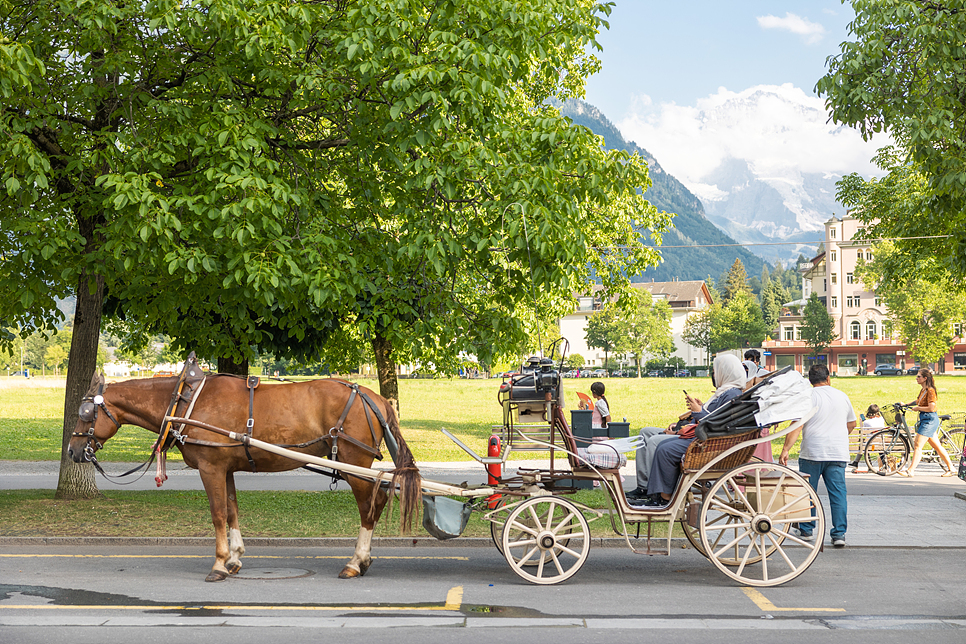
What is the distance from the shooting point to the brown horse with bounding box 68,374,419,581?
8.25 meters

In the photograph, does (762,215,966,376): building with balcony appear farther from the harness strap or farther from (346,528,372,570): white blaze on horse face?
the harness strap

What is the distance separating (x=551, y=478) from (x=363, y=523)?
6.07 ft

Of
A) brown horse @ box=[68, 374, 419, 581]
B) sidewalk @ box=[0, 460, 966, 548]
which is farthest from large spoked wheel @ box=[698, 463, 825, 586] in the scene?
brown horse @ box=[68, 374, 419, 581]

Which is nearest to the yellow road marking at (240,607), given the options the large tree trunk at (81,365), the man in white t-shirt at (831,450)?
the man in white t-shirt at (831,450)

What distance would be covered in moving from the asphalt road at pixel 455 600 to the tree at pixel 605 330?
10382 cm

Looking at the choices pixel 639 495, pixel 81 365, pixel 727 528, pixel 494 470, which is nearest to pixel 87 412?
pixel 494 470

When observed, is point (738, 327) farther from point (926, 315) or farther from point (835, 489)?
point (835, 489)

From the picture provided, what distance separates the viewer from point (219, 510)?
27.0 ft

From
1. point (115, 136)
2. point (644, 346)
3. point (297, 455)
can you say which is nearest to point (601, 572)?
point (297, 455)

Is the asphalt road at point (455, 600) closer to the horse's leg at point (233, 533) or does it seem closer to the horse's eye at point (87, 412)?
the horse's leg at point (233, 533)

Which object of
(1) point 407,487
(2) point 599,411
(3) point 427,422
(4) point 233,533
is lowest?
(3) point 427,422

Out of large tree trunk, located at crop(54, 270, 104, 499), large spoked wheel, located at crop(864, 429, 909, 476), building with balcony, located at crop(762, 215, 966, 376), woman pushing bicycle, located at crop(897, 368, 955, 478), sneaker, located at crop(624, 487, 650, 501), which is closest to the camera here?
sneaker, located at crop(624, 487, 650, 501)

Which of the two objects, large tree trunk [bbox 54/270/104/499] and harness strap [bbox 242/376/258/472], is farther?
large tree trunk [bbox 54/270/104/499]

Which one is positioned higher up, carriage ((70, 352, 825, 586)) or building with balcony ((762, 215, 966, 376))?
building with balcony ((762, 215, 966, 376))
